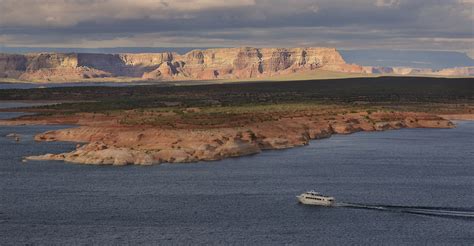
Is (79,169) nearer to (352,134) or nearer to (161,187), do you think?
(161,187)

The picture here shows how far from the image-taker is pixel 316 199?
99.8m

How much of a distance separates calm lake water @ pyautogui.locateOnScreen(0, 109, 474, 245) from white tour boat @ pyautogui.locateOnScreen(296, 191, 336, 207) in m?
1.31

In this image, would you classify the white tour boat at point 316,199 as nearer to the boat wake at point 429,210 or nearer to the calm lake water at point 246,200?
the calm lake water at point 246,200

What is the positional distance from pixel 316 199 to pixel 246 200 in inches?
343

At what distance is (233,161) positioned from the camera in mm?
139750

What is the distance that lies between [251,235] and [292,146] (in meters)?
81.7

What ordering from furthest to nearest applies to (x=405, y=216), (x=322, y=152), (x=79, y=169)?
(x=322, y=152)
(x=79, y=169)
(x=405, y=216)

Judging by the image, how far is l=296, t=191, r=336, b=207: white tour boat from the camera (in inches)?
3920

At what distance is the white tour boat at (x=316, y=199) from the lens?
9956cm

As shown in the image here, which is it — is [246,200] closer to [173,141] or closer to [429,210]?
[429,210]

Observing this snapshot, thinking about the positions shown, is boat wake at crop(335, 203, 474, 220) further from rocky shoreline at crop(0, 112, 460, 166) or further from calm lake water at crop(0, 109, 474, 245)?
rocky shoreline at crop(0, 112, 460, 166)

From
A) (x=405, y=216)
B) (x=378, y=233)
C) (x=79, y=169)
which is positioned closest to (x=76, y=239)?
(x=378, y=233)

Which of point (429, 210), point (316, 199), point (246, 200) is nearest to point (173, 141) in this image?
point (246, 200)

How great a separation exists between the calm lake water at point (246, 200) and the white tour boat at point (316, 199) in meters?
1.31
